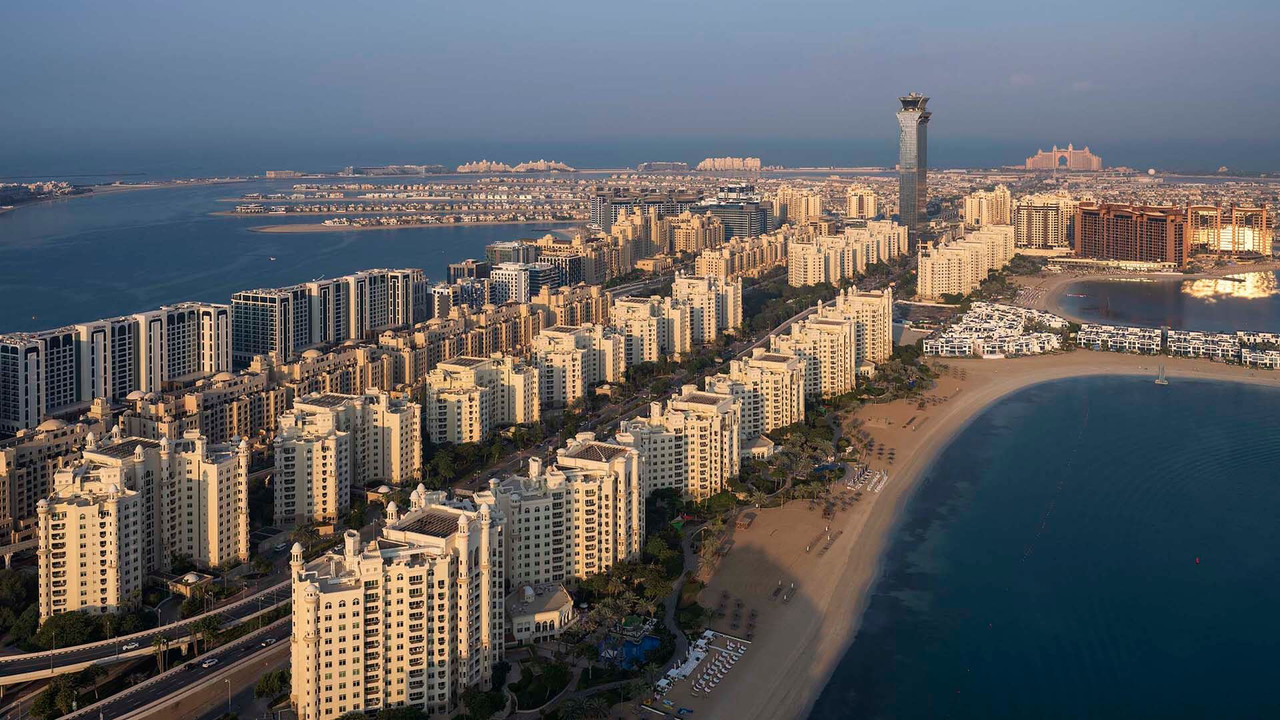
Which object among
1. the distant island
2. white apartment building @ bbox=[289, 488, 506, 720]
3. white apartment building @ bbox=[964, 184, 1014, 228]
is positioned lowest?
white apartment building @ bbox=[289, 488, 506, 720]

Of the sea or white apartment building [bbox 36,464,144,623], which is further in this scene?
the sea

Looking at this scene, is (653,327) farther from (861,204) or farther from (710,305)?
(861,204)

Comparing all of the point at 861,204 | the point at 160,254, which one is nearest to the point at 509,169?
the point at 861,204

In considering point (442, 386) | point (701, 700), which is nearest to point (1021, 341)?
point (442, 386)

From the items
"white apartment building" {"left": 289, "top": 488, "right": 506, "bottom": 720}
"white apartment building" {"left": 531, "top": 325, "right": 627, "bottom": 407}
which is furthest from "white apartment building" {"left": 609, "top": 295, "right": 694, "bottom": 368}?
A: "white apartment building" {"left": 289, "top": 488, "right": 506, "bottom": 720}

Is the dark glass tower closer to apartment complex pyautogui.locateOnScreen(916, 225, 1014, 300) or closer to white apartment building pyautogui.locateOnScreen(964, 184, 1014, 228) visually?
white apartment building pyautogui.locateOnScreen(964, 184, 1014, 228)

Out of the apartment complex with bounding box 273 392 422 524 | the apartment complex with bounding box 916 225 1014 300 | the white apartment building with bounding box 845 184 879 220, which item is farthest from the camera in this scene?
the white apartment building with bounding box 845 184 879 220
